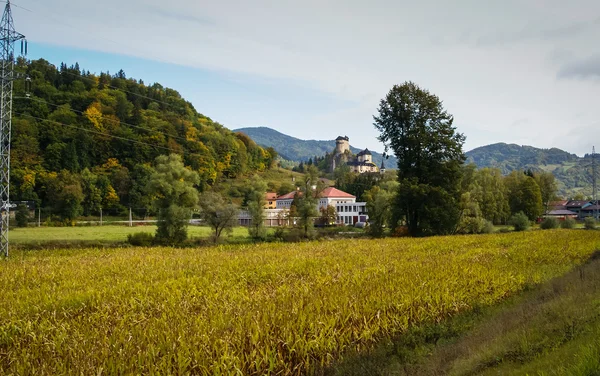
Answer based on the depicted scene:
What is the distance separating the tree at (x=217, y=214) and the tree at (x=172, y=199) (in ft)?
4.38

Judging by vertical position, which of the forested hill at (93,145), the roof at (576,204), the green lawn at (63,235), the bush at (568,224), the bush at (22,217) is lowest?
the bush at (568,224)

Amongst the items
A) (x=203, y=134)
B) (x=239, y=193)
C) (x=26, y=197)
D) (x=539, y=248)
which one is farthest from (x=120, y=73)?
(x=539, y=248)

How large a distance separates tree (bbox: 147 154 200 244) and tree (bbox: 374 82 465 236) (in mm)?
22575

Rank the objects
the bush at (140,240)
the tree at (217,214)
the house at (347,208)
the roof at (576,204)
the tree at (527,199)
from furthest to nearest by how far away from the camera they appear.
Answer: the roof at (576,204) < the house at (347,208) < the tree at (527,199) < the tree at (217,214) < the bush at (140,240)

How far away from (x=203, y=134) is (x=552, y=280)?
109587mm

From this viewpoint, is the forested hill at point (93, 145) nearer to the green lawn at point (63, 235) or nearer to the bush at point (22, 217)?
the bush at point (22, 217)

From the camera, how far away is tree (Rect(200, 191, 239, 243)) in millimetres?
46531

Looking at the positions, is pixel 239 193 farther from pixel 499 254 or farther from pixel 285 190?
pixel 499 254

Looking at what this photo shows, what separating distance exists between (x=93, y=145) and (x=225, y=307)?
3934 inches

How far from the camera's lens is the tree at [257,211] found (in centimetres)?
5288

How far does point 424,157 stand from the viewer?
41.1 m

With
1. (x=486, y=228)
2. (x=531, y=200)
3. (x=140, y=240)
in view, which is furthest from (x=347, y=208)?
(x=140, y=240)

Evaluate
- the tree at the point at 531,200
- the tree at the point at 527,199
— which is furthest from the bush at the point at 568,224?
the tree at the point at 531,200

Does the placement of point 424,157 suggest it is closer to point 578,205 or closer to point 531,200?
point 531,200
